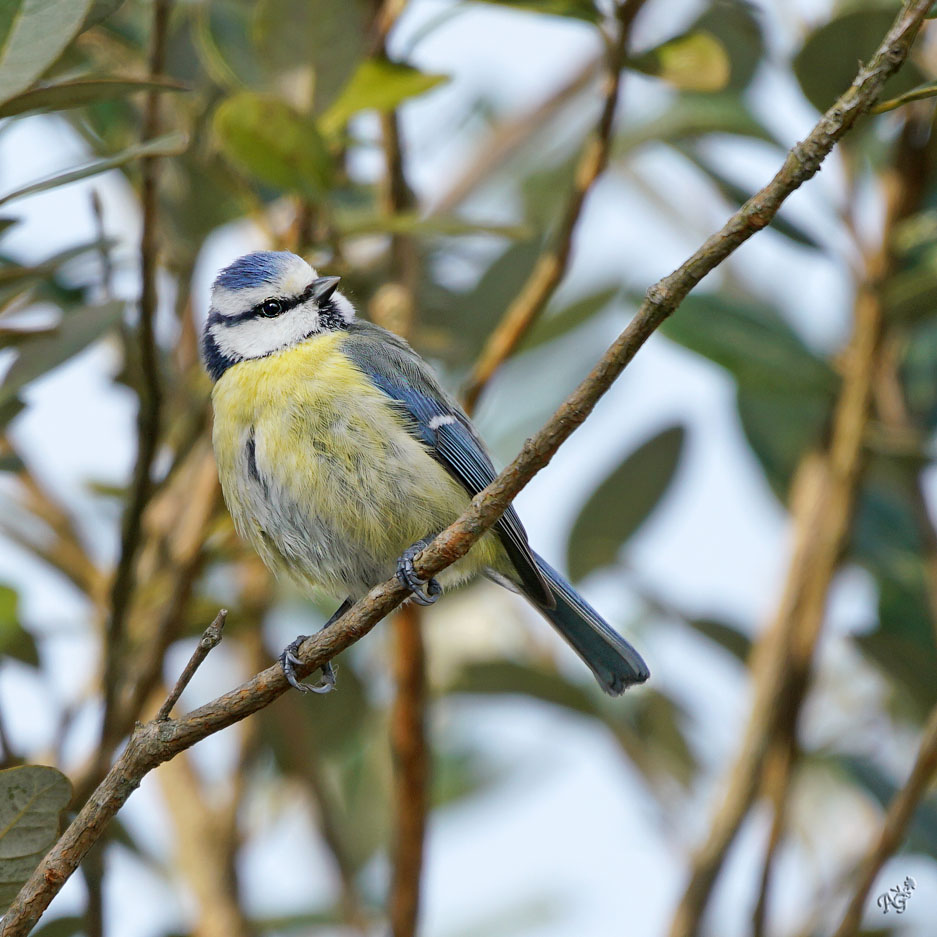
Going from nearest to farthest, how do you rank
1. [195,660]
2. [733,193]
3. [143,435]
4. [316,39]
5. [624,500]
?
[195,660], [143,435], [316,39], [733,193], [624,500]

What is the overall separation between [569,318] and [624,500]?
0.45m

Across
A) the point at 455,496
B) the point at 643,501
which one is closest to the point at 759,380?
the point at 643,501

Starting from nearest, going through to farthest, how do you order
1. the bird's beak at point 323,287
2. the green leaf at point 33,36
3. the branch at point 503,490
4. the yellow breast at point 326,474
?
1. the branch at point 503,490
2. the green leaf at point 33,36
3. the yellow breast at point 326,474
4. the bird's beak at point 323,287

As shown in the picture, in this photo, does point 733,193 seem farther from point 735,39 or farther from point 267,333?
point 267,333

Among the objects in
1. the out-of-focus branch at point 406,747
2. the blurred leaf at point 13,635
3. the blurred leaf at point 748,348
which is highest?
the blurred leaf at point 748,348

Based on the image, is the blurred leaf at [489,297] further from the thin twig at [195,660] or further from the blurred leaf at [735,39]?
the thin twig at [195,660]

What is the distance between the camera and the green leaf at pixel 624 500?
2.75m

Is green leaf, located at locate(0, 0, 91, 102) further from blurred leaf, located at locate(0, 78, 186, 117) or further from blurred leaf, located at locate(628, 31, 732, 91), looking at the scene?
blurred leaf, located at locate(628, 31, 732, 91)

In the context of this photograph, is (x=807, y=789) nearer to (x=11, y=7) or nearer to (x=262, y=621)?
(x=262, y=621)

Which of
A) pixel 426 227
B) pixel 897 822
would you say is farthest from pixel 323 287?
pixel 897 822

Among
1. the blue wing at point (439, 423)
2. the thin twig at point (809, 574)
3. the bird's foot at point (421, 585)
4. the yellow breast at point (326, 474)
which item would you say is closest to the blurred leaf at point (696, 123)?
the thin twig at point (809, 574)

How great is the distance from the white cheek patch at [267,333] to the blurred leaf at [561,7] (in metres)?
0.71

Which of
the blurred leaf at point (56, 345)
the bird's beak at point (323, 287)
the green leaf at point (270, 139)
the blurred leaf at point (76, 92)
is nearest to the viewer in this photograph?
the blurred leaf at point (76, 92)

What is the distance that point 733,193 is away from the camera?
254cm
